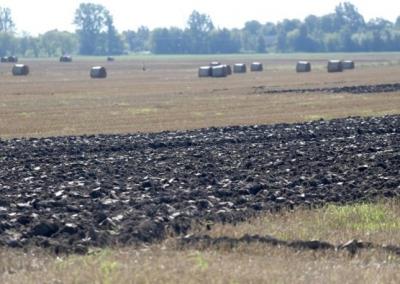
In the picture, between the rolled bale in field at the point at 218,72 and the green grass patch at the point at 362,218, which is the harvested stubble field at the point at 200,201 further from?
the rolled bale in field at the point at 218,72

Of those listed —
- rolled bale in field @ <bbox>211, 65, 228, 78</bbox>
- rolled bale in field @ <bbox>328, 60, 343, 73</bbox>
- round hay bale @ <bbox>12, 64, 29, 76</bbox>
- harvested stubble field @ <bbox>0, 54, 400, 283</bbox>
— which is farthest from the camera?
round hay bale @ <bbox>12, 64, 29, 76</bbox>

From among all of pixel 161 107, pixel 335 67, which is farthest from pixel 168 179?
pixel 335 67

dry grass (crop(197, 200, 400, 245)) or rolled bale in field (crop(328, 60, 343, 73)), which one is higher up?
dry grass (crop(197, 200, 400, 245))

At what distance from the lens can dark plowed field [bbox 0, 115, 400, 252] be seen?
484 inches

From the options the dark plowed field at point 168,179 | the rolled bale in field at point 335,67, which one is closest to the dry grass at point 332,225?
the dark plowed field at point 168,179

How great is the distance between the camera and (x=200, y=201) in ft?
46.2

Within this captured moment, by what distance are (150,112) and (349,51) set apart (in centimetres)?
14692

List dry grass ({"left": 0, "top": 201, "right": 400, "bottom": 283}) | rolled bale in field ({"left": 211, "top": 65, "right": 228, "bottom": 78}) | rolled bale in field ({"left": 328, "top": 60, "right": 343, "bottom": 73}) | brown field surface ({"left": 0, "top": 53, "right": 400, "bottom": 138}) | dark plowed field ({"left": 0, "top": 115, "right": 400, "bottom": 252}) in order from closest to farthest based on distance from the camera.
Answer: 1. dry grass ({"left": 0, "top": 201, "right": 400, "bottom": 283})
2. dark plowed field ({"left": 0, "top": 115, "right": 400, "bottom": 252})
3. brown field surface ({"left": 0, "top": 53, "right": 400, "bottom": 138})
4. rolled bale in field ({"left": 211, "top": 65, "right": 228, "bottom": 78})
5. rolled bale in field ({"left": 328, "top": 60, "right": 343, "bottom": 73})

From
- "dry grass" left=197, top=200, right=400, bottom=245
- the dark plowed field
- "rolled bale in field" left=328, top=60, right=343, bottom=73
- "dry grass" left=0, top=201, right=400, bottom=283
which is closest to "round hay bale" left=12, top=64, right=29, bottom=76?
"rolled bale in field" left=328, top=60, right=343, bottom=73

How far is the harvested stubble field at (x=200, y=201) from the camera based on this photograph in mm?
10039

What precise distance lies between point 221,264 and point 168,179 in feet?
21.4

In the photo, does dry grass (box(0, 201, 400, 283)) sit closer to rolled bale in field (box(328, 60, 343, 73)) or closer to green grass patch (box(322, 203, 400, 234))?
green grass patch (box(322, 203, 400, 234))

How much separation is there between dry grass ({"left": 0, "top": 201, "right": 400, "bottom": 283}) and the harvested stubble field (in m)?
0.02

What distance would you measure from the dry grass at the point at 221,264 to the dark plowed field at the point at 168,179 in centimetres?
71
